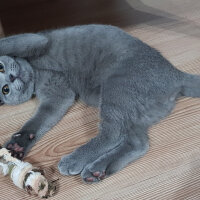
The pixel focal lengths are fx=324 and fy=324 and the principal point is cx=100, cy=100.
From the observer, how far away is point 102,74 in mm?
1389

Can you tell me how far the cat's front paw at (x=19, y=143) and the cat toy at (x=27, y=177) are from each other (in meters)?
0.07

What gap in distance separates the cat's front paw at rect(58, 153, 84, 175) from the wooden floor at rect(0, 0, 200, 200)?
3 centimetres

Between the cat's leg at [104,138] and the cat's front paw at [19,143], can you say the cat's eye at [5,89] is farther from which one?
the cat's leg at [104,138]

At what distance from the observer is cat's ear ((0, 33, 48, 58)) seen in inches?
56.7

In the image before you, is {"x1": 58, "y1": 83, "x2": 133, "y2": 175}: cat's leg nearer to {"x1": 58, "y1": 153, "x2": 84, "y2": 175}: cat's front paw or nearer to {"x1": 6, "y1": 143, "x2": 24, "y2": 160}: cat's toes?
{"x1": 58, "y1": 153, "x2": 84, "y2": 175}: cat's front paw

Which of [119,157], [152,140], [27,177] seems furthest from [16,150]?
[152,140]

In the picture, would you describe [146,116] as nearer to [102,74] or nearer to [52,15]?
[102,74]

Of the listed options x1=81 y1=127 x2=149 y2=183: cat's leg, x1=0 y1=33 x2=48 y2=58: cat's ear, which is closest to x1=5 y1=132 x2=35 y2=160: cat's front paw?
x1=81 y1=127 x2=149 y2=183: cat's leg

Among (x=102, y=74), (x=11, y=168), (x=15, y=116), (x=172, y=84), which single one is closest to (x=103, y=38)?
(x=102, y=74)

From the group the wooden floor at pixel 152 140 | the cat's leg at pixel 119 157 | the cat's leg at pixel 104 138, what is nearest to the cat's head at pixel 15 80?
the wooden floor at pixel 152 140

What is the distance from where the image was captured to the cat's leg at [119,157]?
1.16 meters

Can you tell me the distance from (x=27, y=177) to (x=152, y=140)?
526 mm

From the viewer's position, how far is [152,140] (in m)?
1.33

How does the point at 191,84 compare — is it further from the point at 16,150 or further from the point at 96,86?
the point at 16,150
